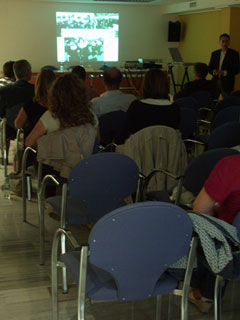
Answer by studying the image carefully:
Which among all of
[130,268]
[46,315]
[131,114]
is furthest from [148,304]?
[131,114]

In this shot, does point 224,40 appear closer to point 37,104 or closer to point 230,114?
point 230,114

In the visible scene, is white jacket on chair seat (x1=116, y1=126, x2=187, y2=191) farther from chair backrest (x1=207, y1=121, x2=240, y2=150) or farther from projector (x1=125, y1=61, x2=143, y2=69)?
projector (x1=125, y1=61, x2=143, y2=69)

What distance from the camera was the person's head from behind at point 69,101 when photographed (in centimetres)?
336

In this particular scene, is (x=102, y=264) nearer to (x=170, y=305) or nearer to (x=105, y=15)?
(x=170, y=305)

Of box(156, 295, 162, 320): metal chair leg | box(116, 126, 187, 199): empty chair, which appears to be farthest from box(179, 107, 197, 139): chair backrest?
box(156, 295, 162, 320): metal chair leg

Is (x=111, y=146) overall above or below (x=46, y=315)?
above

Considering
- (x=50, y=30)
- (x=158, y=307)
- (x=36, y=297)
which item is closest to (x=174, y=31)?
(x=50, y=30)

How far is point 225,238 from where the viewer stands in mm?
1920

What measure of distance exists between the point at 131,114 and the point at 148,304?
64.7 inches

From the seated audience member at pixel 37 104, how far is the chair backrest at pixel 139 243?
2474 millimetres

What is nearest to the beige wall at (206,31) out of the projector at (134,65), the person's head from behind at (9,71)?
the projector at (134,65)

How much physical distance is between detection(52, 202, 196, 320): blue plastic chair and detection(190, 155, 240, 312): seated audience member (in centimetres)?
23

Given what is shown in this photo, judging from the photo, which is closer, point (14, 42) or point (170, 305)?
point (170, 305)

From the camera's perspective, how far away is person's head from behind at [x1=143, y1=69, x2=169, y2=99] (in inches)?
155
